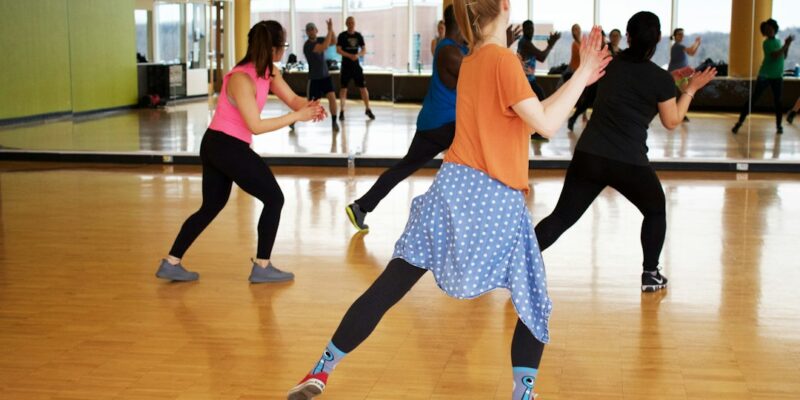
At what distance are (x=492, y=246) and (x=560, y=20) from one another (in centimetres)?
832

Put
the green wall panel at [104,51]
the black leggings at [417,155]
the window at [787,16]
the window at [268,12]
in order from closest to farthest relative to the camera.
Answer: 1. the black leggings at [417,155]
2. the window at [787,16]
3. the window at [268,12]
4. the green wall panel at [104,51]

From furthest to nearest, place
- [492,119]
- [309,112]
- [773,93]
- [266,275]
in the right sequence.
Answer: [773,93] → [266,275] → [309,112] → [492,119]

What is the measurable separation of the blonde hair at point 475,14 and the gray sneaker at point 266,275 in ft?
9.19

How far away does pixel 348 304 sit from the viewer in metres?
5.38

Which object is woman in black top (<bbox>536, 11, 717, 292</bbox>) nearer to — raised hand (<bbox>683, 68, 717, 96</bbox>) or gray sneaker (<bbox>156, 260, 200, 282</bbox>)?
raised hand (<bbox>683, 68, 717, 96</bbox>)

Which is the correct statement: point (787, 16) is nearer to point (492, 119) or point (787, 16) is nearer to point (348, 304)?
point (348, 304)

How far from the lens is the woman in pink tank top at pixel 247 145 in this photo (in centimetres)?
536

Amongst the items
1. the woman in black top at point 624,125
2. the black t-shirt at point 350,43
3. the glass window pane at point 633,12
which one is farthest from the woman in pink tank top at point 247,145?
the glass window pane at point 633,12

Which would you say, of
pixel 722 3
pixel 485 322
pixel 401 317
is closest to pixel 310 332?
A: pixel 401 317

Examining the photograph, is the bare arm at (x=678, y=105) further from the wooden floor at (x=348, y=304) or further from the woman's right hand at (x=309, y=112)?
the woman's right hand at (x=309, y=112)

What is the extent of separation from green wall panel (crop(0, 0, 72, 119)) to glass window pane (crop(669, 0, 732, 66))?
6.92m

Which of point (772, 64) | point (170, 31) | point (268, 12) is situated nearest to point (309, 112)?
point (268, 12)

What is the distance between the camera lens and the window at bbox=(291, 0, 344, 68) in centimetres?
1144

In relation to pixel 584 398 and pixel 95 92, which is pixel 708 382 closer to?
pixel 584 398
